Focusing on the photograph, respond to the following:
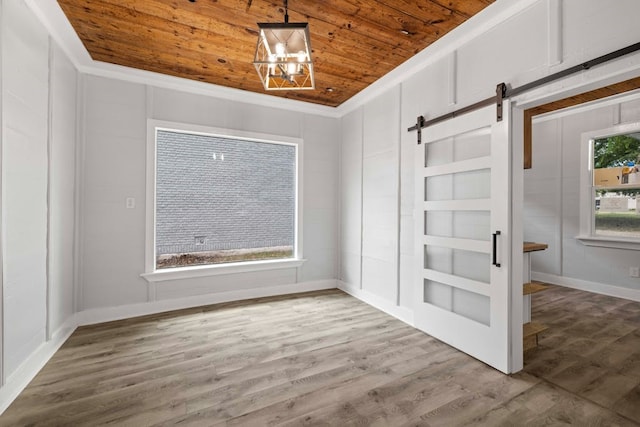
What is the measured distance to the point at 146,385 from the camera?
214cm

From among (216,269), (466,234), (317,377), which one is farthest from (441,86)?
(216,269)

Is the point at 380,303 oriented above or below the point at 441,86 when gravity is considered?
below

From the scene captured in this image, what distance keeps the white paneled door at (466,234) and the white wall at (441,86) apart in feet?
0.77

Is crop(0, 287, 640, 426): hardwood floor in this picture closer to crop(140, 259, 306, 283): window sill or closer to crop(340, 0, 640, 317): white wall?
crop(140, 259, 306, 283): window sill

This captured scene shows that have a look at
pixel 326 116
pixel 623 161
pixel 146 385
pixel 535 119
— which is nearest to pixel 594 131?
pixel 623 161

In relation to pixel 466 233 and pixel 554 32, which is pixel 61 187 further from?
pixel 554 32

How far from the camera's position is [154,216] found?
359cm

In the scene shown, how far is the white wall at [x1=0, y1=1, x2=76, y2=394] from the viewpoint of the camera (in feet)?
6.35

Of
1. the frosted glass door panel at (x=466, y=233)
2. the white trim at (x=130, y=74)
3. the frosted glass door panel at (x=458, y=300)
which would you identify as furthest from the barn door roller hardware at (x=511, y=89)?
the white trim at (x=130, y=74)

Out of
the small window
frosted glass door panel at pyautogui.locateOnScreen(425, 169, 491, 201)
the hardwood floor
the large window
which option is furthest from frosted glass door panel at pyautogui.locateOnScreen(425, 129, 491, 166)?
the small window

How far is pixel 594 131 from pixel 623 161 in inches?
22.8

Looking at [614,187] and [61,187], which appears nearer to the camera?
[61,187]

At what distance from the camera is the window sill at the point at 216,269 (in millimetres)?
3591

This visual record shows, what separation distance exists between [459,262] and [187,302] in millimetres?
3264
